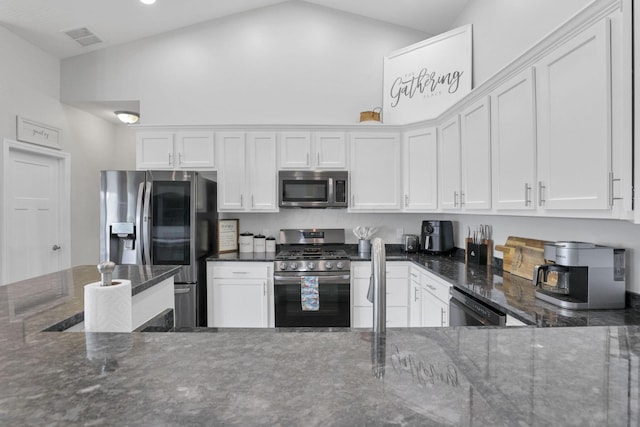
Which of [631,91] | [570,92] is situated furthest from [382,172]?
[631,91]

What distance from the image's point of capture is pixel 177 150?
3.67 m

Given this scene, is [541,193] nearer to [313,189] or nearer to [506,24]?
[506,24]

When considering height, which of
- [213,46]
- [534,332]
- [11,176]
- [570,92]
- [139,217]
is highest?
[213,46]

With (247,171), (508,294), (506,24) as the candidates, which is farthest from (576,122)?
(247,171)

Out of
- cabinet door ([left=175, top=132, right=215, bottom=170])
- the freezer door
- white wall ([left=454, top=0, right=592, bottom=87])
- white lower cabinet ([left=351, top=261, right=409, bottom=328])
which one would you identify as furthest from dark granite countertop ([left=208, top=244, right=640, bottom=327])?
white wall ([left=454, top=0, right=592, bottom=87])

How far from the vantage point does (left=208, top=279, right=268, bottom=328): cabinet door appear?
334 cm

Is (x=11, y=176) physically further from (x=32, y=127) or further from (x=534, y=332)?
(x=534, y=332)

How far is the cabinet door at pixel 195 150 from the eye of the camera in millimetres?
3666

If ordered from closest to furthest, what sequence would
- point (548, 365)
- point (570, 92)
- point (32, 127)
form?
point (548, 365) → point (570, 92) → point (32, 127)

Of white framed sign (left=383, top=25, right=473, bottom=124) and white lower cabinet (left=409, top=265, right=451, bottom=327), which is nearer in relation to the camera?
white lower cabinet (left=409, top=265, right=451, bottom=327)

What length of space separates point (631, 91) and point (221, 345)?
1.71 metres

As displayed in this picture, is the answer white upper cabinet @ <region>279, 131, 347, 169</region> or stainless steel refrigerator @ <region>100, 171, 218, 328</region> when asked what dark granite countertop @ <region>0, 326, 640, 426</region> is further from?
white upper cabinet @ <region>279, 131, 347, 169</region>

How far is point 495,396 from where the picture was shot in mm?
522

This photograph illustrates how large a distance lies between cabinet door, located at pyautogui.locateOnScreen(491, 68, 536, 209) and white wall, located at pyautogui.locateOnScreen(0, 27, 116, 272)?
169 inches
